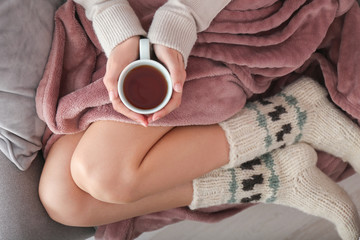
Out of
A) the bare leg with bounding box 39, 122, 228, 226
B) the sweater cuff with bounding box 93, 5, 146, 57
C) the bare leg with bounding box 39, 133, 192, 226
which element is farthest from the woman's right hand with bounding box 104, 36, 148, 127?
the bare leg with bounding box 39, 133, 192, 226

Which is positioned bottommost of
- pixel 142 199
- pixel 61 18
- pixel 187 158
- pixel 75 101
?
pixel 142 199

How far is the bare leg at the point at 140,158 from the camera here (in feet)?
2.96

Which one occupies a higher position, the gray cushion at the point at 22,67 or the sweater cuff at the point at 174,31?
the sweater cuff at the point at 174,31

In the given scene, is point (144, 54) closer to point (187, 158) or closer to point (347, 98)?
point (187, 158)

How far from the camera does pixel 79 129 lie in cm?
96

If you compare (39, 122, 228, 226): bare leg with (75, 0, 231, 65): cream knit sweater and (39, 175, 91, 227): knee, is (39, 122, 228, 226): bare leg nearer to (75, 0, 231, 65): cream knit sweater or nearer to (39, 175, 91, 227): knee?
(39, 175, 91, 227): knee

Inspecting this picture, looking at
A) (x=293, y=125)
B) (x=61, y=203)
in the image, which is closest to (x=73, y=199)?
(x=61, y=203)

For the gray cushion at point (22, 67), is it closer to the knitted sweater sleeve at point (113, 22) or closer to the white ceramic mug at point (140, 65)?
the knitted sweater sleeve at point (113, 22)

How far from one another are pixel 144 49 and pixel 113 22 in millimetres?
108

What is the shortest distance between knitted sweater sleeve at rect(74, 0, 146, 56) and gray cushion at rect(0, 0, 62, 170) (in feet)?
0.42

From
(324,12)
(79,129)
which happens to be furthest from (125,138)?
(324,12)

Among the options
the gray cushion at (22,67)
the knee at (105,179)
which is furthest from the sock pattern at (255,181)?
the gray cushion at (22,67)

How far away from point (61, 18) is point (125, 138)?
0.30 metres

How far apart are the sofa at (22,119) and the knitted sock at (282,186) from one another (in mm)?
385
